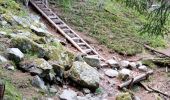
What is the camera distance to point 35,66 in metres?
7.65

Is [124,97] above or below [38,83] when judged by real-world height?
below

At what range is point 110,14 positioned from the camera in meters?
16.5

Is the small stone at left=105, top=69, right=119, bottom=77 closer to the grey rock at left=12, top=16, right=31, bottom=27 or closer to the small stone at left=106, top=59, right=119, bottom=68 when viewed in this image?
the small stone at left=106, top=59, right=119, bottom=68

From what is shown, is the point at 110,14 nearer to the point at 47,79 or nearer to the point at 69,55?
the point at 69,55

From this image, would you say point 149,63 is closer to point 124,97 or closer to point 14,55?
point 124,97

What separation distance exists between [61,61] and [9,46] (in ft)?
4.57

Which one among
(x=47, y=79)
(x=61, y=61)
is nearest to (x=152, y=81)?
(x=61, y=61)

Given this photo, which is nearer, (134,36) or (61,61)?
(61,61)

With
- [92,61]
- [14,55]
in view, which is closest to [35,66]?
[14,55]

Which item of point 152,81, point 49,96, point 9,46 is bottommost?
point 152,81

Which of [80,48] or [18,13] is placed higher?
[18,13]

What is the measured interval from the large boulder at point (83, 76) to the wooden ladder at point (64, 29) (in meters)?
2.64

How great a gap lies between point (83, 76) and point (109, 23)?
23.6 feet

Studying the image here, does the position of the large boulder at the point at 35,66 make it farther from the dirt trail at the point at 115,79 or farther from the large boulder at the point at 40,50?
the dirt trail at the point at 115,79
